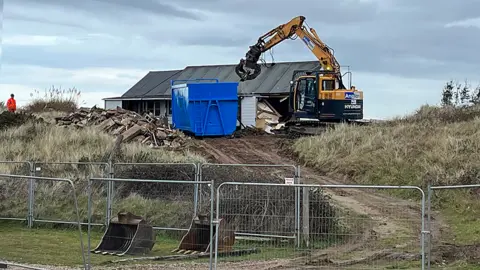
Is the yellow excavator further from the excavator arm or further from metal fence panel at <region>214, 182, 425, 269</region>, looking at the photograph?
metal fence panel at <region>214, 182, 425, 269</region>

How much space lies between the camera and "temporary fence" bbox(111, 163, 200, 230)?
16.8m

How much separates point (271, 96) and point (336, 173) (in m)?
20.3

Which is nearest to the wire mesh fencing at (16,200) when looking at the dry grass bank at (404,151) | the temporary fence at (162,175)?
the temporary fence at (162,175)

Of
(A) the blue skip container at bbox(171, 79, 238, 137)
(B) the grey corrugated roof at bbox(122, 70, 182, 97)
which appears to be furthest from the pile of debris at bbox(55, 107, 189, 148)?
(B) the grey corrugated roof at bbox(122, 70, 182, 97)

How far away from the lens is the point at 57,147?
24922 millimetres

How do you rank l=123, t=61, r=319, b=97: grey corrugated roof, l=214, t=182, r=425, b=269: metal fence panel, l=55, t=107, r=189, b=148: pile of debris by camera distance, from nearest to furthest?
l=214, t=182, r=425, b=269: metal fence panel
l=55, t=107, r=189, b=148: pile of debris
l=123, t=61, r=319, b=97: grey corrugated roof

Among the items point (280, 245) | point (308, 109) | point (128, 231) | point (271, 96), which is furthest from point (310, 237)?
point (271, 96)

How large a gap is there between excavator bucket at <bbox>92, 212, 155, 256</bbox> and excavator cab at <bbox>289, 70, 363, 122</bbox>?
65.8 ft

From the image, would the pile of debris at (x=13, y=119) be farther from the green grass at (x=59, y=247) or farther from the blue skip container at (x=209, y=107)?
the green grass at (x=59, y=247)

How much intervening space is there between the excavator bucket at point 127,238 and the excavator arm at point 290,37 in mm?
21916

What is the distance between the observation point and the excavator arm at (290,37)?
36.1 m

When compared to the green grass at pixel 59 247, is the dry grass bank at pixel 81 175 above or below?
above

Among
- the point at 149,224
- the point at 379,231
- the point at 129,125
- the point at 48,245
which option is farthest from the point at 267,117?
the point at 379,231

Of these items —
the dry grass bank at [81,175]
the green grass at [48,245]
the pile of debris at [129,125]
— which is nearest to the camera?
the green grass at [48,245]
